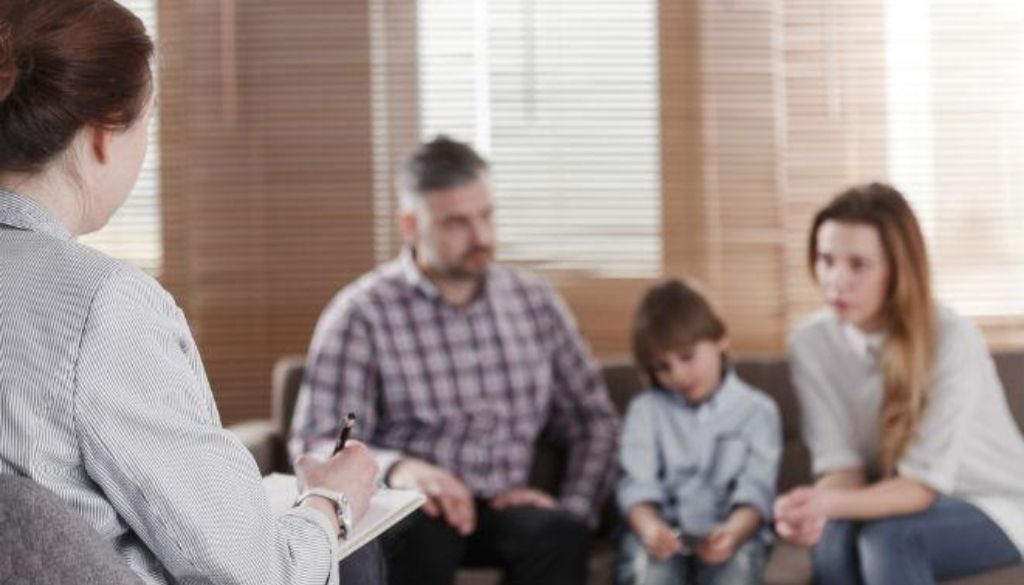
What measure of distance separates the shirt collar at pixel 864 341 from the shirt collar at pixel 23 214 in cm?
192

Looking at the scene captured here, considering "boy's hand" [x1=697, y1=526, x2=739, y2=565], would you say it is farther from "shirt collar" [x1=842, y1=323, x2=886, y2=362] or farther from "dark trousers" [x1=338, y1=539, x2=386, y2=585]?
"dark trousers" [x1=338, y1=539, x2=386, y2=585]

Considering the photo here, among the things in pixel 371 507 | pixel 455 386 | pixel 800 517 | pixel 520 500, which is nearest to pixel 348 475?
pixel 371 507

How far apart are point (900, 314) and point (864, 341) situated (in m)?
0.13

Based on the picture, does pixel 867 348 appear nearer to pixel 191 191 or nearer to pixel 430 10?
pixel 430 10

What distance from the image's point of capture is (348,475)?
1876 millimetres

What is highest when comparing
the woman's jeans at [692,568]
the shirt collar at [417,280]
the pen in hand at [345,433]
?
the shirt collar at [417,280]

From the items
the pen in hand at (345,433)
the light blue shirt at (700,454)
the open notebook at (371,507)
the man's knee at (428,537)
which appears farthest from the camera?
the light blue shirt at (700,454)

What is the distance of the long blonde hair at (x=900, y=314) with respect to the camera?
2.93 metres

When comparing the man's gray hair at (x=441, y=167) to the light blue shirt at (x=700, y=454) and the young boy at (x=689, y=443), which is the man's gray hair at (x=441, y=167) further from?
Answer: the light blue shirt at (x=700, y=454)

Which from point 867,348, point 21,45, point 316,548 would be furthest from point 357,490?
point 867,348

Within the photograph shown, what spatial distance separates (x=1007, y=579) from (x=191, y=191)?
2.23 m

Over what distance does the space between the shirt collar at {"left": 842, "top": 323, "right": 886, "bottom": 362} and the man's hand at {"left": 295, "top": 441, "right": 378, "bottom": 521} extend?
1.47 metres

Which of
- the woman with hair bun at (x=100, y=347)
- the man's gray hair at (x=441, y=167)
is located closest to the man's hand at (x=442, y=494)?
the man's gray hair at (x=441, y=167)

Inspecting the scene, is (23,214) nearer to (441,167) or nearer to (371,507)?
(371,507)
